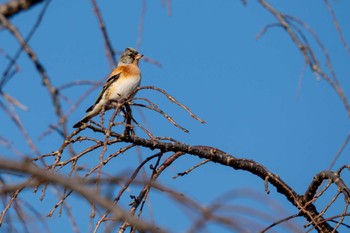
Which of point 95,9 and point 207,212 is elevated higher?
point 95,9

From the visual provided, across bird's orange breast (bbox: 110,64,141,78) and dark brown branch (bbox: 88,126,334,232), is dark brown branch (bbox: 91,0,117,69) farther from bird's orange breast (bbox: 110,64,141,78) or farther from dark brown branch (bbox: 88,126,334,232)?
bird's orange breast (bbox: 110,64,141,78)

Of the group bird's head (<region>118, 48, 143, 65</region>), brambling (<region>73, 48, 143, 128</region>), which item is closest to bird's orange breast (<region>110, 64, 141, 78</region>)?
brambling (<region>73, 48, 143, 128</region>)

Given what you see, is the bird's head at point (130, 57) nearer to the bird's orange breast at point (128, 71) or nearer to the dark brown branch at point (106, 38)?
the bird's orange breast at point (128, 71)

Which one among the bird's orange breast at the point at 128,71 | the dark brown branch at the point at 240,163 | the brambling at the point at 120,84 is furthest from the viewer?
the bird's orange breast at the point at 128,71

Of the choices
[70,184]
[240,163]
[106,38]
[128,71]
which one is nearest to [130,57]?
[128,71]

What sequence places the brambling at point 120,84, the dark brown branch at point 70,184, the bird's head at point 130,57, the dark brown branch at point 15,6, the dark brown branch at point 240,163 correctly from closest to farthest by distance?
the dark brown branch at point 70,184 → the dark brown branch at point 15,6 → the dark brown branch at point 240,163 → the brambling at point 120,84 → the bird's head at point 130,57

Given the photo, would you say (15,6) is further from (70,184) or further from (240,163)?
(240,163)

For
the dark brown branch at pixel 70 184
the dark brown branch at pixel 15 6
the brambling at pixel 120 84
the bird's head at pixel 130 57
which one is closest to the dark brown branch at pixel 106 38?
the dark brown branch at pixel 15 6

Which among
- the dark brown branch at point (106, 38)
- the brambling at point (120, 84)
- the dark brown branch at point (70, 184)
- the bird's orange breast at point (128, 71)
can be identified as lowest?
the dark brown branch at point (70, 184)

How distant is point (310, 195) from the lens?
3971mm

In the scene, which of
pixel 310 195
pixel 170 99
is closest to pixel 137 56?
pixel 310 195

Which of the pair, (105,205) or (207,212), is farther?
(207,212)

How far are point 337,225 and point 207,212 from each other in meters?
1.74

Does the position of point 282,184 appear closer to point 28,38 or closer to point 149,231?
point 28,38
